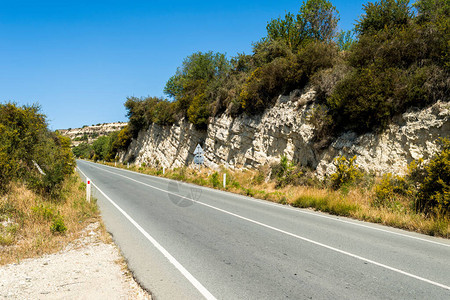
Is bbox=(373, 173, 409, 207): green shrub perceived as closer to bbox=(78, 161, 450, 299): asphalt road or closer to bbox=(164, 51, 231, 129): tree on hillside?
bbox=(78, 161, 450, 299): asphalt road

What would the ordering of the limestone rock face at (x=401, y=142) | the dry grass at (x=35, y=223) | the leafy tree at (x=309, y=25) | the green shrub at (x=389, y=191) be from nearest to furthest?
the dry grass at (x=35, y=223) < the green shrub at (x=389, y=191) < the limestone rock face at (x=401, y=142) < the leafy tree at (x=309, y=25)

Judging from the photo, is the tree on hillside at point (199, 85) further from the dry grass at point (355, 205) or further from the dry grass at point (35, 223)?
the dry grass at point (35, 223)

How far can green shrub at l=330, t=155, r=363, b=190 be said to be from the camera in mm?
11734

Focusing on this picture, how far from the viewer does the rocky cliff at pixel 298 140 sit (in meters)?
10.7

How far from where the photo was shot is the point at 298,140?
16.7 m

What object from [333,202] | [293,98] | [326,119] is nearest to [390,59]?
[326,119]

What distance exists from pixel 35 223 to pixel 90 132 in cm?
13976

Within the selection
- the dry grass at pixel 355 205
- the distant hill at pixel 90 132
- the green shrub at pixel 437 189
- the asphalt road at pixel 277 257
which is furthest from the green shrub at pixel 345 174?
the distant hill at pixel 90 132

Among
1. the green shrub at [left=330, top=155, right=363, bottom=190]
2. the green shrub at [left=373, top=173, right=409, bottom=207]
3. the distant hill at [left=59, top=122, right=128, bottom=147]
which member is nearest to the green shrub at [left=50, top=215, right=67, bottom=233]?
the green shrub at [left=373, top=173, right=409, bottom=207]

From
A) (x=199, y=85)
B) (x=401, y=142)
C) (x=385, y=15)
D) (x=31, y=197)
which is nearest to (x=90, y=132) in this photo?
(x=199, y=85)

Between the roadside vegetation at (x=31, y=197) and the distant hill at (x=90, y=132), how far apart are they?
377 ft

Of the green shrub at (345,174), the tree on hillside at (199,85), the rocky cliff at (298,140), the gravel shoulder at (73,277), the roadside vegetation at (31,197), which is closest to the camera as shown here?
the gravel shoulder at (73,277)

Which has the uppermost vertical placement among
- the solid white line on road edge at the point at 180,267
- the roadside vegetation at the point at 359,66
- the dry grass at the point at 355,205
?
the roadside vegetation at the point at 359,66

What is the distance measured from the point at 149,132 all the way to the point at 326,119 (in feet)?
111
